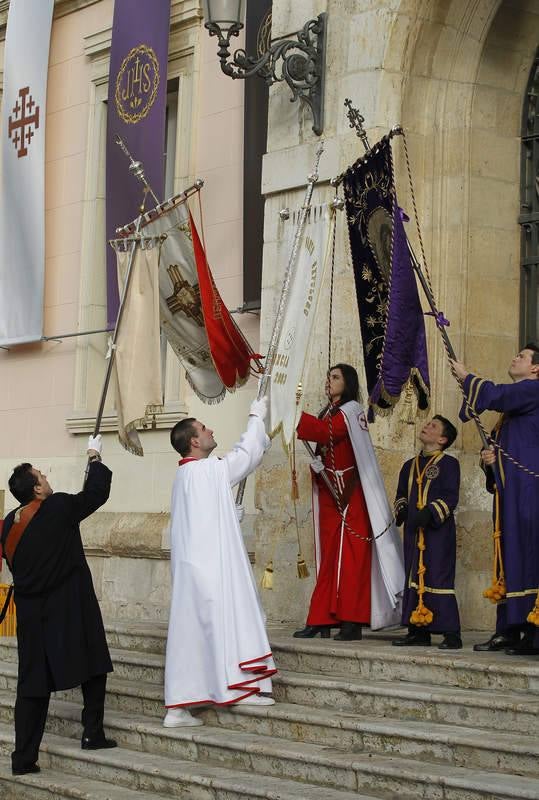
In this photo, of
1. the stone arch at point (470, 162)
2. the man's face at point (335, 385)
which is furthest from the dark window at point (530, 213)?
the man's face at point (335, 385)

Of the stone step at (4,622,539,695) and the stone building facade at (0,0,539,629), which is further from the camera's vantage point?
the stone building facade at (0,0,539,629)

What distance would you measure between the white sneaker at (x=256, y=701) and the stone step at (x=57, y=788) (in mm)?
705

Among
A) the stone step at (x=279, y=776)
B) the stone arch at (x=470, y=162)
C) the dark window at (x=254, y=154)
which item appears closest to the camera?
the stone step at (x=279, y=776)

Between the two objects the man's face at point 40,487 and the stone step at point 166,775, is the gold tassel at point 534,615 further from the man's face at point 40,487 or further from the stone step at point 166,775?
the man's face at point 40,487

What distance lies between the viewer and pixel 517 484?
8.14 m

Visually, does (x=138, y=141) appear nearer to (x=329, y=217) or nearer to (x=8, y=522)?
(x=329, y=217)

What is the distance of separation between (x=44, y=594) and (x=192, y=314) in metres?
2.25

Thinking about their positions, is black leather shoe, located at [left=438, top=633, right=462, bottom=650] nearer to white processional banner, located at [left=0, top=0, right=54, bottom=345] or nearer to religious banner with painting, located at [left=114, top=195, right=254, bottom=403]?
religious banner with painting, located at [left=114, top=195, right=254, bottom=403]

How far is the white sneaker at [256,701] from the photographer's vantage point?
802 cm

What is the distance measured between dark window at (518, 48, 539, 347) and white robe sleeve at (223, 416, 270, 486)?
2783 millimetres

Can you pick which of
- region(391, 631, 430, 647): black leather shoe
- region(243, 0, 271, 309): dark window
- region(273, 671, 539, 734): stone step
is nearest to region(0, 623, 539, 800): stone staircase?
region(273, 671, 539, 734): stone step

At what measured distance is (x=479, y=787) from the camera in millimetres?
6336

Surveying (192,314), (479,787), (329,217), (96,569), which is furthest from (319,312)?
(479,787)

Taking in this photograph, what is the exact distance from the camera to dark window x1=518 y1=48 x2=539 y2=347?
10375 mm
